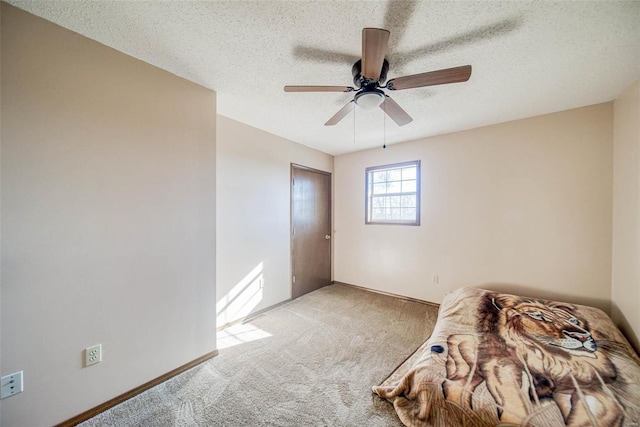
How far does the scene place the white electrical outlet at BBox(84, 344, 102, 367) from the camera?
1.49m

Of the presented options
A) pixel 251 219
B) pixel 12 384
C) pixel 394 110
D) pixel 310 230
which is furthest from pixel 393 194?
pixel 12 384

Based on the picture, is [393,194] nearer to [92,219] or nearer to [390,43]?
[390,43]

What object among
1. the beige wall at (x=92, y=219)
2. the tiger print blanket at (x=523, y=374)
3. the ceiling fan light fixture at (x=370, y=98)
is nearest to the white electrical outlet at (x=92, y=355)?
the beige wall at (x=92, y=219)

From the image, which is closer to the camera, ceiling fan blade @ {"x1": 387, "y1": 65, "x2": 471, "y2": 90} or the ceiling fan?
the ceiling fan

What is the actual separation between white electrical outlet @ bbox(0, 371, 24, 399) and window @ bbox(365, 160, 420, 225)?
3.85 metres

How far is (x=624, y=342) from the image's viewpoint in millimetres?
1724

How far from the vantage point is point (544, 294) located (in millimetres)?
2633

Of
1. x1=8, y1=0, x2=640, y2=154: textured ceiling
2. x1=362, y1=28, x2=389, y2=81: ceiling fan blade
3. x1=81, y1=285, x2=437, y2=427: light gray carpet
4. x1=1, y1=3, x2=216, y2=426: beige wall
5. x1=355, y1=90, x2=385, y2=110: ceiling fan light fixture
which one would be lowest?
x1=81, y1=285, x2=437, y2=427: light gray carpet

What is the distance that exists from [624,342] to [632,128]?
180 centimetres

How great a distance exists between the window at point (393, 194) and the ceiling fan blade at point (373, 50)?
238cm

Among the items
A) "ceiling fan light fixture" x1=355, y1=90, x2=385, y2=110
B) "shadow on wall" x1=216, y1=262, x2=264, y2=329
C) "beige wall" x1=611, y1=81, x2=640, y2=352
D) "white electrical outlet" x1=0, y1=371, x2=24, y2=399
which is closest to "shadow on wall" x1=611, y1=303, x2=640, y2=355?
"beige wall" x1=611, y1=81, x2=640, y2=352

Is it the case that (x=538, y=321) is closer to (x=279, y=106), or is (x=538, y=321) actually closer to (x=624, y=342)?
(x=624, y=342)

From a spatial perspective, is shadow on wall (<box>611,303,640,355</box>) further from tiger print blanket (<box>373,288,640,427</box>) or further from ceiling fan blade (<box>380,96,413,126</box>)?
ceiling fan blade (<box>380,96,413,126</box>)

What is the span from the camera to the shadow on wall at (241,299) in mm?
2703
